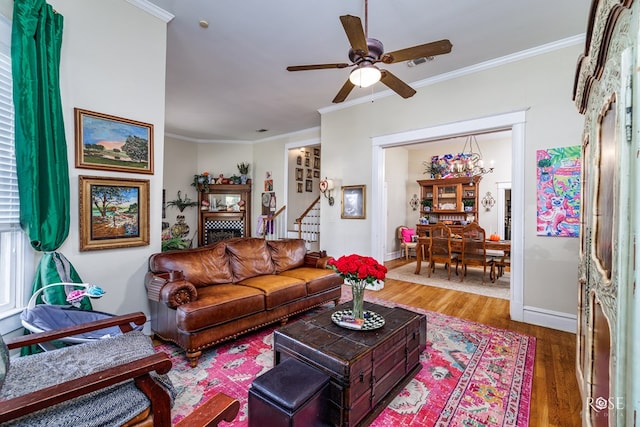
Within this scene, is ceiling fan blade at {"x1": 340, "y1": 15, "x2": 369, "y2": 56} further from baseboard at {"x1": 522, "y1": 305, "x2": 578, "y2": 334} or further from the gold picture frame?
baseboard at {"x1": 522, "y1": 305, "x2": 578, "y2": 334}

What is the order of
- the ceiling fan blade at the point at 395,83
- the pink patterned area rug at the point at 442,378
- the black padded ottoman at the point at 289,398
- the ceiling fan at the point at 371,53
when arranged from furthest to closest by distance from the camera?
the ceiling fan blade at the point at 395,83 < the ceiling fan at the point at 371,53 < the pink patterned area rug at the point at 442,378 < the black padded ottoman at the point at 289,398

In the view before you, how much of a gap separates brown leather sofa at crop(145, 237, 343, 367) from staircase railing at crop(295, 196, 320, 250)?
270cm

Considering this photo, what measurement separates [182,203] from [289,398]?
7.06 meters

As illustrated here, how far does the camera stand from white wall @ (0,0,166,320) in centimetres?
235

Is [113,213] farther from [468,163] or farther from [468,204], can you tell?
[468,204]

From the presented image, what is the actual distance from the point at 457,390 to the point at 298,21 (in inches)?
144

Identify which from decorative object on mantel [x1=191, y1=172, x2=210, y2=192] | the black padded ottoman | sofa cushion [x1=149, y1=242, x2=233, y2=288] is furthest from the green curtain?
decorative object on mantel [x1=191, y1=172, x2=210, y2=192]

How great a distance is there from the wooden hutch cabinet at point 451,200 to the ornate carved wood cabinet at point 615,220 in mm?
6852

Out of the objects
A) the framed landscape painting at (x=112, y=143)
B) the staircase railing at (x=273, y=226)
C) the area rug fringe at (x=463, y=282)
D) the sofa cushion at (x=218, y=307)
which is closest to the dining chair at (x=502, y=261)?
the area rug fringe at (x=463, y=282)

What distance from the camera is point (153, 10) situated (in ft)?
9.17

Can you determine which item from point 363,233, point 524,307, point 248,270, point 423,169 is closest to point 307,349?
point 248,270

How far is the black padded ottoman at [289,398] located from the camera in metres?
1.37

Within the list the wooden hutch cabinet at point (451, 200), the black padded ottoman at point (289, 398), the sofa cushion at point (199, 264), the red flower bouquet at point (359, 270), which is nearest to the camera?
the black padded ottoman at point (289, 398)

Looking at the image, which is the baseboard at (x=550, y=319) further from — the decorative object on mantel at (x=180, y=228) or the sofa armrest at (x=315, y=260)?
the decorative object on mantel at (x=180, y=228)
